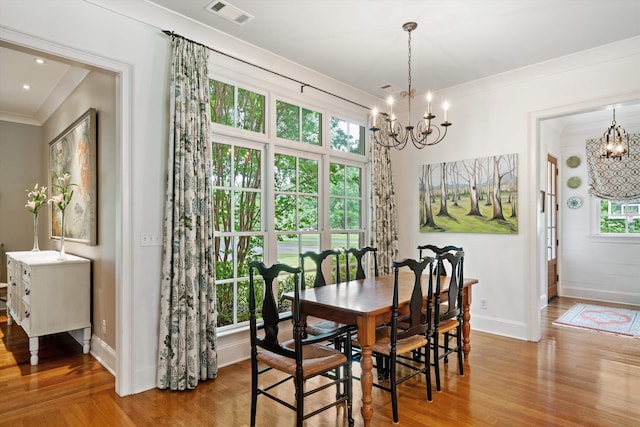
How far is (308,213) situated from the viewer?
14.3ft

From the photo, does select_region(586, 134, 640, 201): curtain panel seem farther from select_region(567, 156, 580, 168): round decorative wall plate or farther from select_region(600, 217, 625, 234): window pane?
select_region(600, 217, 625, 234): window pane

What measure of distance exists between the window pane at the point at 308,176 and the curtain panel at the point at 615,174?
4.88 meters

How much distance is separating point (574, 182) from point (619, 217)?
850 mm

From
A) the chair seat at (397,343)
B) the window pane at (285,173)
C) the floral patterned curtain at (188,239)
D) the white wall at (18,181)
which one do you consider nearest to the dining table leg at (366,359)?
the chair seat at (397,343)

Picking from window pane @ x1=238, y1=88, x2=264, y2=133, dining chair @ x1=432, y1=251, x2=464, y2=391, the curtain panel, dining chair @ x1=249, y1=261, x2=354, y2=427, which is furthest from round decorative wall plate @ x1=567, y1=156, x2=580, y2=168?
dining chair @ x1=249, y1=261, x2=354, y2=427

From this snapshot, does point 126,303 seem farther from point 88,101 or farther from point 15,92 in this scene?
point 15,92

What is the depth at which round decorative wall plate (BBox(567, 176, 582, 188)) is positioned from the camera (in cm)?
638

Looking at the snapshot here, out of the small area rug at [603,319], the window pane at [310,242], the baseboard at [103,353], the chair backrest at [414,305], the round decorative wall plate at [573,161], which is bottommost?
the small area rug at [603,319]

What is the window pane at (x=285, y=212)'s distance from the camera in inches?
158

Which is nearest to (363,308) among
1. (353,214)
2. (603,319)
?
(353,214)

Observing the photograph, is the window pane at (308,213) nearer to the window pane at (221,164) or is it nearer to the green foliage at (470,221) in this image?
the window pane at (221,164)

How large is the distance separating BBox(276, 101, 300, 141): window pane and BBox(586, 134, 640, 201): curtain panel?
5.15 m

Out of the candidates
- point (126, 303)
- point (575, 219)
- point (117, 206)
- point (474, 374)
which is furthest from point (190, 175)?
point (575, 219)

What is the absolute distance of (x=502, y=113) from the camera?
4.43m
